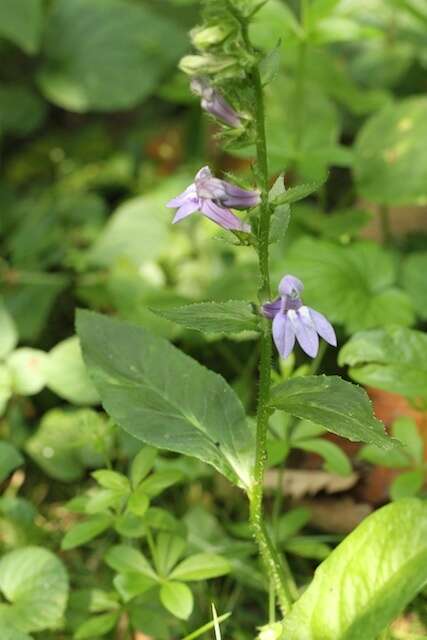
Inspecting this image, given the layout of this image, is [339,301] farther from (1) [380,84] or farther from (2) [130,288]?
(1) [380,84]

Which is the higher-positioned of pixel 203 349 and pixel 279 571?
pixel 279 571

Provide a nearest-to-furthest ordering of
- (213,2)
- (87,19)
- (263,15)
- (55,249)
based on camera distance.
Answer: (213,2), (263,15), (55,249), (87,19)

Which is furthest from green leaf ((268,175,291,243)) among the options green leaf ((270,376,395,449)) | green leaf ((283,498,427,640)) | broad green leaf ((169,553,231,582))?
broad green leaf ((169,553,231,582))

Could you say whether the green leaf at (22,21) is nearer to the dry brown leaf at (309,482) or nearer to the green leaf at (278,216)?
the dry brown leaf at (309,482)

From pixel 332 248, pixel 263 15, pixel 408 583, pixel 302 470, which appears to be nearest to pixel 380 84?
pixel 263 15

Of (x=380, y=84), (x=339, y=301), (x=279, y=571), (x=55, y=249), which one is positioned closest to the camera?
(x=279, y=571)

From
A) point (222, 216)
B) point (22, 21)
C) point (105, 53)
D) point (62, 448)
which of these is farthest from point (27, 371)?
point (105, 53)

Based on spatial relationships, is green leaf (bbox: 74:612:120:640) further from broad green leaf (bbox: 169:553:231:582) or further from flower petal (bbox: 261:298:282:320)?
flower petal (bbox: 261:298:282:320)

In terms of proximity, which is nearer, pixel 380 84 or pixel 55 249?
pixel 55 249
